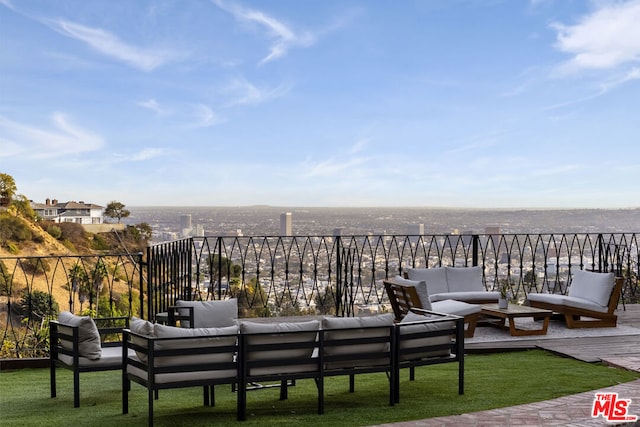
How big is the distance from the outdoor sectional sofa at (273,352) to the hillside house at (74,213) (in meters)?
34.6

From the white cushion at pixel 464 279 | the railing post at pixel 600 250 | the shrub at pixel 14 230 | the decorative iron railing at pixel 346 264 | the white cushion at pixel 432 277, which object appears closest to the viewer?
the white cushion at pixel 432 277

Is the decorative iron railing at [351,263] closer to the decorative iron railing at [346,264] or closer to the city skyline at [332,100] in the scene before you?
the decorative iron railing at [346,264]

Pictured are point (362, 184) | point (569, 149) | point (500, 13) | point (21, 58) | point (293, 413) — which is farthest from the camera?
point (21, 58)

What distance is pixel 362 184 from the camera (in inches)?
949

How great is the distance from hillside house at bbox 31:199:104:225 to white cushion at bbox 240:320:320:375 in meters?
34.8

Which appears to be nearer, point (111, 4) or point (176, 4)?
point (176, 4)

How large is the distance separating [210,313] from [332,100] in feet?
54.2

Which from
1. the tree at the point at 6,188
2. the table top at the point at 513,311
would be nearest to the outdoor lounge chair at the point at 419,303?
the table top at the point at 513,311

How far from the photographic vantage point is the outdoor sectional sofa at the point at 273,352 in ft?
15.2

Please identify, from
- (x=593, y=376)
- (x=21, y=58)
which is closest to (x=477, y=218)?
(x=593, y=376)

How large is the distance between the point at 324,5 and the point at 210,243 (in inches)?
406

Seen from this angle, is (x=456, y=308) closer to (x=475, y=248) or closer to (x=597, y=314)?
(x=597, y=314)

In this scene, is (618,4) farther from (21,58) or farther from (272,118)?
(21,58)

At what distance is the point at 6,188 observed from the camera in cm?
4172
